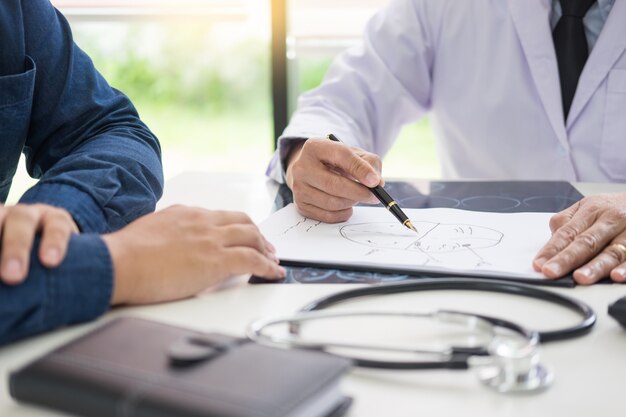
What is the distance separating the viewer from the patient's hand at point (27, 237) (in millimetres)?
661

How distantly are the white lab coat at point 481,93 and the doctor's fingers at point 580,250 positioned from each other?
57cm

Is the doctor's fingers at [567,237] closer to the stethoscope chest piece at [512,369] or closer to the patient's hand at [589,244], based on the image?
the patient's hand at [589,244]

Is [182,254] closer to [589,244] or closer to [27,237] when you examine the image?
[27,237]

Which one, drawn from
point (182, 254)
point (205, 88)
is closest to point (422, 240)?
point (182, 254)

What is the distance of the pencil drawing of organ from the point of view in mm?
937

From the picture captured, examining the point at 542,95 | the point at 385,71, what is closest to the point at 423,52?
the point at 385,71

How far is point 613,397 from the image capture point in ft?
1.89

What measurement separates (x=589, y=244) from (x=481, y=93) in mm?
771

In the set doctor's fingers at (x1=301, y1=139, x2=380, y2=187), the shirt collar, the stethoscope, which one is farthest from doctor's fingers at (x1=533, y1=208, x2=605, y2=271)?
the shirt collar

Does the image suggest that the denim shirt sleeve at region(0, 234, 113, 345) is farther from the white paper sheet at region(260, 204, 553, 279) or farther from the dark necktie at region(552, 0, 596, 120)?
the dark necktie at region(552, 0, 596, 120)

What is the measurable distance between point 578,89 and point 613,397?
981 millimetres

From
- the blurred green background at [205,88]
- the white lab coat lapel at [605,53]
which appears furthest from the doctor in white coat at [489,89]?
the blurred green background at [205,88]

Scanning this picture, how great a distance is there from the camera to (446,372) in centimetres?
61

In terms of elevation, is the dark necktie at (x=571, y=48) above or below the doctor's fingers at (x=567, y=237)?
above
